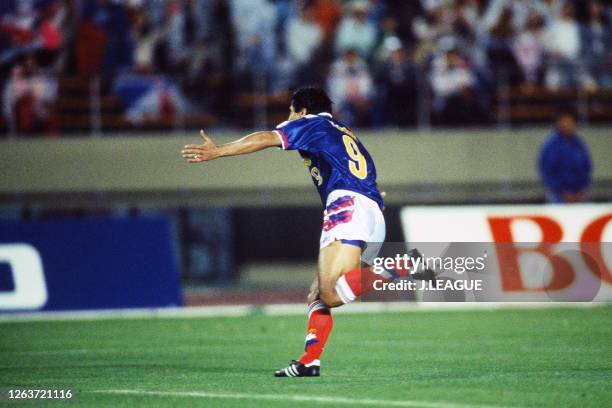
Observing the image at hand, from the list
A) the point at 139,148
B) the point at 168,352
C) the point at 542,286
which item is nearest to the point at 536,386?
the point at 168,352

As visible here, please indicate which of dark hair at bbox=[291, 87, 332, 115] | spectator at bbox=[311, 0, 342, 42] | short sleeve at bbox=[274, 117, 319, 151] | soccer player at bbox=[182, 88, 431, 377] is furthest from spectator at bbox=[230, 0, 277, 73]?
short sleeve at bbox=[274, 117, 319, 151]

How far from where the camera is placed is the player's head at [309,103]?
404 inches

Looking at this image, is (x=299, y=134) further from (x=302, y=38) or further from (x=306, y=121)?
(x=302, y=38)

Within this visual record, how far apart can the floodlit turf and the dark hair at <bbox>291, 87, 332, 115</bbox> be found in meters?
2.03

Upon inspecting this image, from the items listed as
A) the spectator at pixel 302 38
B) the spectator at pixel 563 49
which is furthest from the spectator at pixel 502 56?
the spectator at pixel 302 38

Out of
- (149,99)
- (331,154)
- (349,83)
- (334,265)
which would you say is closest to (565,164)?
(349,83)

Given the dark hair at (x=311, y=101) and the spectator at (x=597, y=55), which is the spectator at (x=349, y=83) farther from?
the dark hair at (x=311, y=101)

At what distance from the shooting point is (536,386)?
29.8ft

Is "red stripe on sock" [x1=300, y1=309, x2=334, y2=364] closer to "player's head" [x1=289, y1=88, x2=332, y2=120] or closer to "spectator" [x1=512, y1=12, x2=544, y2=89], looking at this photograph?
"player's head" [x1=289, y1=88, x2=332, y2=120]

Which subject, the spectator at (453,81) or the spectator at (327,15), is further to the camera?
the spectator at (327,15)

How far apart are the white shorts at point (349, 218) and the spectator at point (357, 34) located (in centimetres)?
1151

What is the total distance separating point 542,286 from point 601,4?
694cm

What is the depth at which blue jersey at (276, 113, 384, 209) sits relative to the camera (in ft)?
32.4

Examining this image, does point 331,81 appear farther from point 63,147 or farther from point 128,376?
point 128,376
